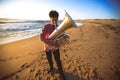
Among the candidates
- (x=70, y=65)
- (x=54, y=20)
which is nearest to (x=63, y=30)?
(x=54, y=20)

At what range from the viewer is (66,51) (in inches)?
170

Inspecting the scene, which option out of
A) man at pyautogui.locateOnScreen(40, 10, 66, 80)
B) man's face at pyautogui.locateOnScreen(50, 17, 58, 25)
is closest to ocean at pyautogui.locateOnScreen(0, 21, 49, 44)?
man at pyautogui.locateOnScreen(40, 10, 66, 80)

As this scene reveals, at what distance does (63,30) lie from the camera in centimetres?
192

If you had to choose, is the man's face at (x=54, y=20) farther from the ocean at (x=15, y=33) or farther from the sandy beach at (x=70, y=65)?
the ocean at (x=15, y=33)

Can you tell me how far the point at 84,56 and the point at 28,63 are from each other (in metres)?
1.77

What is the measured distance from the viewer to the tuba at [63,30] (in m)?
1.77

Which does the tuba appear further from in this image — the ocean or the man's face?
the ocean

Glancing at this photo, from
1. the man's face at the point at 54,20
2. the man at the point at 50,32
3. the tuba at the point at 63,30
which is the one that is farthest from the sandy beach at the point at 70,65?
the man's face at the point at 54,20

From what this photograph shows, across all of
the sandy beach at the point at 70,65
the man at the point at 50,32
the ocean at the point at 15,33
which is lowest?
the sandy beach at the point at 70,65

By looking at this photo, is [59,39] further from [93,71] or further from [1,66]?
[1,66]

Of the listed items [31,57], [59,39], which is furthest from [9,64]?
[59,39]

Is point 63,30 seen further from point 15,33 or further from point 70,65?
point 15,33

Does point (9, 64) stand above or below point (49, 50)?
below

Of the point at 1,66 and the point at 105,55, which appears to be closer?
the point at 1,66
